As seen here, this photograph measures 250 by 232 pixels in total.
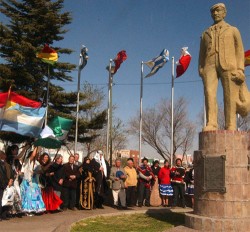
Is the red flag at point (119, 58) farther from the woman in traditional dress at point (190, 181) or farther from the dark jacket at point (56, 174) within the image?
the dark jacket at point (56, 174)

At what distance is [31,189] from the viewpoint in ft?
30.6

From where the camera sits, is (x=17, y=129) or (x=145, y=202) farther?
(x=145, y=202)

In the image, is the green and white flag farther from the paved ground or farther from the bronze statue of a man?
the bronze statue of a man

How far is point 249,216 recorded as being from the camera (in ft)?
23.8

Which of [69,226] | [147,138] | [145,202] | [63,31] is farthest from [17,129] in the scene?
[147,138]

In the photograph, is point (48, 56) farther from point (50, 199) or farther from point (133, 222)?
point (133, 222)

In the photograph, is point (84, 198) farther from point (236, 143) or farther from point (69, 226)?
point (236, 143)

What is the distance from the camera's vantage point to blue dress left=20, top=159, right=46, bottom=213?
917 centimetres

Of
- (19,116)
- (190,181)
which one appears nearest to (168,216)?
(190,181)

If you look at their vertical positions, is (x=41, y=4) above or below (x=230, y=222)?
above

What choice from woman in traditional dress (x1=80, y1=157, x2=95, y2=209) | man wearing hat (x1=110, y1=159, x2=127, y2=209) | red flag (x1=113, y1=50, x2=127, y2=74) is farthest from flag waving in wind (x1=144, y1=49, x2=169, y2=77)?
woman in traditional dress (x1=80, y1=157, x2=95, y2=209)

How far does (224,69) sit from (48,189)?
5659 millimetres

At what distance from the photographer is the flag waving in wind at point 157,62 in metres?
17.7

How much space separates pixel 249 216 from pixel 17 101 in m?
6.92
